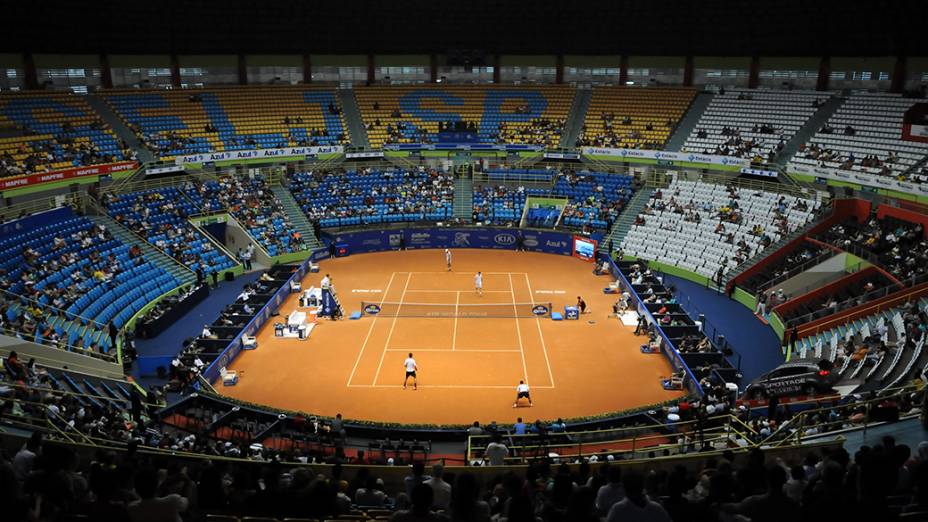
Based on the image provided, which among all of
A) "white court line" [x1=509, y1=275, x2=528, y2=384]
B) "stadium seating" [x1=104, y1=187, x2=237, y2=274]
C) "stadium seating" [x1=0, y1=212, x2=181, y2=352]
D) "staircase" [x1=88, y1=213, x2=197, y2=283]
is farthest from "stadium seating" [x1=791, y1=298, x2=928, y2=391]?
"stadium seating" [x1=104, y1=187, x2=237, y2=274]

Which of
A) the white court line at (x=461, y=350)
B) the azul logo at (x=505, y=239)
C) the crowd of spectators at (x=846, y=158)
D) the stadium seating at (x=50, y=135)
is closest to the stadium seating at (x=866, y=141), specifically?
the crowd of spectators at (x=846, y=158)

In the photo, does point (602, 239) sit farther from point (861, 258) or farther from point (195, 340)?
point (195, 340)

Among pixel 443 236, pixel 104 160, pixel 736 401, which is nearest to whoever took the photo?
pixel 736 401

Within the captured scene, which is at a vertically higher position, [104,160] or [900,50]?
[900,50]

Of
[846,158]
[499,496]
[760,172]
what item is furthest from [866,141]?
[499,496]

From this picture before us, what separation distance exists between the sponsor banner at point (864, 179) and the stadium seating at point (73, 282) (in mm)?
38682

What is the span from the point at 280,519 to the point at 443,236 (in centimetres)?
4055

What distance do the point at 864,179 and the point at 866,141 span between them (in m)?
5.33

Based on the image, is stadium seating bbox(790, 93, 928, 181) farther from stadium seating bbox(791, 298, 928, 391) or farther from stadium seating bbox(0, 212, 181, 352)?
stadium seating bbox(0, 212, 181, 352)

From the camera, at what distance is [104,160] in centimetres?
4528

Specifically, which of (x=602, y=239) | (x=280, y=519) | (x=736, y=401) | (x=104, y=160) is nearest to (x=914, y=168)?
(x=602, y=239)

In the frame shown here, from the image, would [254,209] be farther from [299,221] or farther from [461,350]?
[461,350]

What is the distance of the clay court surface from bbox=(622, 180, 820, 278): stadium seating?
608 cm

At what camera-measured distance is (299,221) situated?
48062mm
